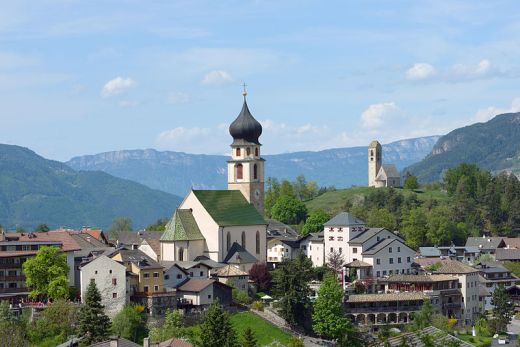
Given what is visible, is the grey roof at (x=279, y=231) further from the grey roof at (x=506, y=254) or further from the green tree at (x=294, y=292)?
the green tree at (x=294, y=292)

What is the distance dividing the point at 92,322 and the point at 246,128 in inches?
1350

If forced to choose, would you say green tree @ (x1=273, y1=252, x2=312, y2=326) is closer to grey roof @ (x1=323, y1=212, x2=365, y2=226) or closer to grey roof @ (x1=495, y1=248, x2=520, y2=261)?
grey roof @ (x1=323, y1=212, x2=365, y2=226)

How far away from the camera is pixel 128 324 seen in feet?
236

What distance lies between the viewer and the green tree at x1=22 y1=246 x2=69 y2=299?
77062 millimetres

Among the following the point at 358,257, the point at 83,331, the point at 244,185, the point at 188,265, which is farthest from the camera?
the point at 244,185

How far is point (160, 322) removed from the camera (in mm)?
74812

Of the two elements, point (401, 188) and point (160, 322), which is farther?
point (401, 188)

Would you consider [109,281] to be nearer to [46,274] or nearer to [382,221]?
[46,274]

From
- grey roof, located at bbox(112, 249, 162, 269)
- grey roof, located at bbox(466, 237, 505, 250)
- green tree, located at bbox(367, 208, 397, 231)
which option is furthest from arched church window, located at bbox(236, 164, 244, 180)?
grey roof, located at bbox(466, 237, 505, 250)

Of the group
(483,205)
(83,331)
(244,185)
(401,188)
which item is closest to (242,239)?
(244,185)

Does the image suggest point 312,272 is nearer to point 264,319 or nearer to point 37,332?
point 264,319

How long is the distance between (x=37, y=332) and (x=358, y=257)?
3038 cm

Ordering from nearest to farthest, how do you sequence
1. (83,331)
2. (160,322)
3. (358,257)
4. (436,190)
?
(83,331), (160,322), (358,257), (436,190)

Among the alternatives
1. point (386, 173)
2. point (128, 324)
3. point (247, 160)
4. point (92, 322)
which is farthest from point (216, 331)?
point (386, 173)
